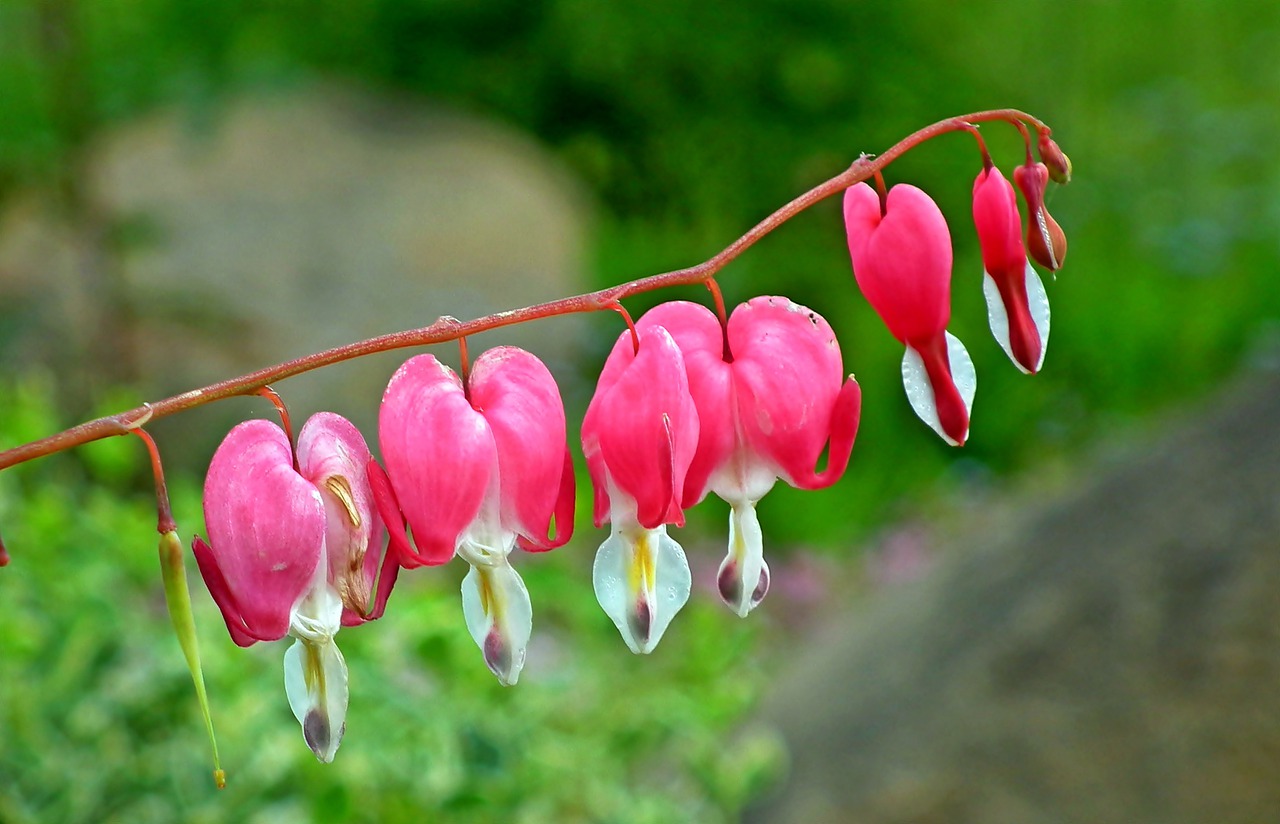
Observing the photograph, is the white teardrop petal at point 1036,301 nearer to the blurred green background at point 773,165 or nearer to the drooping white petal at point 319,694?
the drooping white petal at point 319,694

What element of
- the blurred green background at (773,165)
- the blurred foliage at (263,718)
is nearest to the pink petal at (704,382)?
the blurred foliage at (263,718)

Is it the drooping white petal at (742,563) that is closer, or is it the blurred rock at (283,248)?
the drooping white petal at (742,563)

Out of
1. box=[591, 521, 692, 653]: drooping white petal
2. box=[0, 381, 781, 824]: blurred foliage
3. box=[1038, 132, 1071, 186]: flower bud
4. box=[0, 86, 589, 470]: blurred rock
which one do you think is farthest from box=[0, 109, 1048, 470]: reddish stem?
box=[0, 86, 589, 470]: blurred rock

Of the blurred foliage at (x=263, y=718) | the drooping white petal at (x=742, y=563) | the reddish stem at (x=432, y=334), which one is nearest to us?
the reddish stem at (x=432, y=334)

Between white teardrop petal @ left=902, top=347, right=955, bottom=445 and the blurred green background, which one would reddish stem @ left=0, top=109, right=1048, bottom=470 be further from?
the blurred green background

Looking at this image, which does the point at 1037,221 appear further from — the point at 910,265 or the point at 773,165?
the point at 773,165

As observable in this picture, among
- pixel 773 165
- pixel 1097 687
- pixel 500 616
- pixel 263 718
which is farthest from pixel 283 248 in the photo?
pixel 500 616

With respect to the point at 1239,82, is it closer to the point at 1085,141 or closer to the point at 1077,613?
the point at 1085,141
